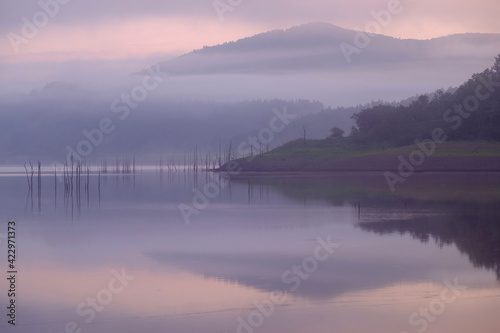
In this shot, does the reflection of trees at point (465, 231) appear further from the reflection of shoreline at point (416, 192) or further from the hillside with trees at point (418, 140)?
the hillside with trees at point (418, 140)

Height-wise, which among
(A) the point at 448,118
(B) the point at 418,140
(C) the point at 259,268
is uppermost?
(A) the point at 448,118

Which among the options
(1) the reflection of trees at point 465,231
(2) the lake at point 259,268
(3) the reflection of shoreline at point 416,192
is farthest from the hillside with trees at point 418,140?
(1) the reflection of trees at point 465,231

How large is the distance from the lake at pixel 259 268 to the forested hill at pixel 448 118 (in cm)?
4989

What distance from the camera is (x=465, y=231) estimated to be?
29.9 meters

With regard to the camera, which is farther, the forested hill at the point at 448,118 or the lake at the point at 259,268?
the forested hill at the point at 448,118

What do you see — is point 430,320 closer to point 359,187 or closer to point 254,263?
point 254,263

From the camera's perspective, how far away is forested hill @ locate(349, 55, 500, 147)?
90.6m

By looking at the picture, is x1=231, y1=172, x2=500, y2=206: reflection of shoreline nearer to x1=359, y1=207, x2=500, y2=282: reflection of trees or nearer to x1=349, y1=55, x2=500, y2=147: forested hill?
x1=359, y1=207, x2=500, y2=282: reflection of trees

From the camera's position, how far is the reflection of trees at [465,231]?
23950mm

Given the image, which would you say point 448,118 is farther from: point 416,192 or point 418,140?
point 416,192

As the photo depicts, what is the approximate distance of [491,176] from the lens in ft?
237

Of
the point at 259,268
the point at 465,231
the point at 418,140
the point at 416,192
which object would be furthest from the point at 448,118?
the point at 259,268

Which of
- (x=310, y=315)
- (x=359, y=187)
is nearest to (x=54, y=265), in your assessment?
(x=310, y=315)

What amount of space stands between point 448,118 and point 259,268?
80.5 metres
